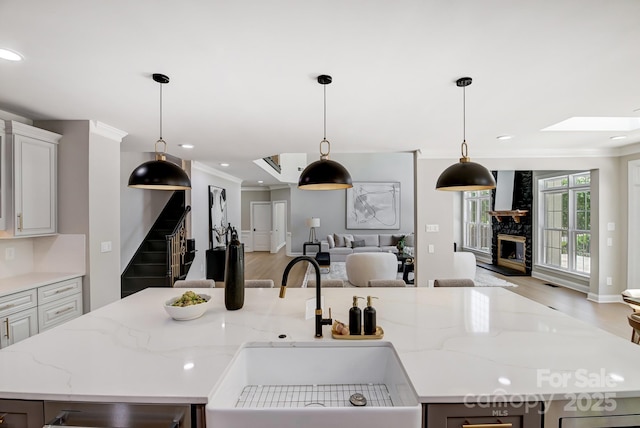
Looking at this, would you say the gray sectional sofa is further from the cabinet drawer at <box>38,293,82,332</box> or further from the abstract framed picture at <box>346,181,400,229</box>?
the cabinet drawer at <box>38,293,82,332</box>

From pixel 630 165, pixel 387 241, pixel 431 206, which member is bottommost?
pixel 387 241

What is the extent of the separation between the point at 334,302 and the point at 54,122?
11.1 ft

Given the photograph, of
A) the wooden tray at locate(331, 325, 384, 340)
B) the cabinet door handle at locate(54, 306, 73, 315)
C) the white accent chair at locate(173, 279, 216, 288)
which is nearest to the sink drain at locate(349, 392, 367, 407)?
the wooden tray at locate(331, 325, 384, 340)

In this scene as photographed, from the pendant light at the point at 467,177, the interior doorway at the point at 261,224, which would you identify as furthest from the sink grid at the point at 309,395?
the interior doorway at the point at 261,224

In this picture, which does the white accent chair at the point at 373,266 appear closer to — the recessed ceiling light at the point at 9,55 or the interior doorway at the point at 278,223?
the recessed ceiling light at the point at 9,55

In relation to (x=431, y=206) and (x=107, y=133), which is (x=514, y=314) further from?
(x=107, y=133)

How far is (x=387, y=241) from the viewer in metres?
8.90

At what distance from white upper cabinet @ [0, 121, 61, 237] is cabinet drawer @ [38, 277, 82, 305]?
53cm

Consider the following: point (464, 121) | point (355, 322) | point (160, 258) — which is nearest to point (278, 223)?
point (160, 258)

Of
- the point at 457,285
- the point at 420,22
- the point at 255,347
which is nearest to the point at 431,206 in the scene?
the point at 457,285

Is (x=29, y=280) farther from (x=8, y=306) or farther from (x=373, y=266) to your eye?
(x=373, y=266)

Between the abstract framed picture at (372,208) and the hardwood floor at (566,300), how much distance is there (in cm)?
273

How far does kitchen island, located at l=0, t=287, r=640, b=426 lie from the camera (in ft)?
3.36

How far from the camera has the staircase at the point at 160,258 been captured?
482cm
